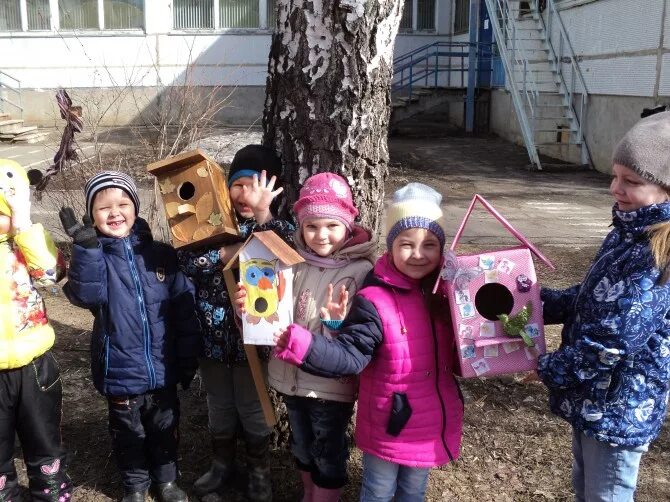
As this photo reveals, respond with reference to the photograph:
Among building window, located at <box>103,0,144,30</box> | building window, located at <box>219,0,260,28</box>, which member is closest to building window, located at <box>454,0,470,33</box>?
building window, located at <box>219,0,260,28</box>

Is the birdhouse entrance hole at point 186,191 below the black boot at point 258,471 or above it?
above

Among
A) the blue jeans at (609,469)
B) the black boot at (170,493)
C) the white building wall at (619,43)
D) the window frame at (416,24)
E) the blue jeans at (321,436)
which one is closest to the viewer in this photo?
the blue jeans at (609,469)

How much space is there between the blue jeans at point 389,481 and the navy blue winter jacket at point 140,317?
2.78 feet

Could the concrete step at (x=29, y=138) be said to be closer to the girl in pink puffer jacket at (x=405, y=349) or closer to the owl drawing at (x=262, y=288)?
the owl drawing at (x=262, y=288)

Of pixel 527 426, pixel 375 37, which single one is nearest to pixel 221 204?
pixel 375 37

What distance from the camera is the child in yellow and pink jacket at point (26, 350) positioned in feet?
8.75

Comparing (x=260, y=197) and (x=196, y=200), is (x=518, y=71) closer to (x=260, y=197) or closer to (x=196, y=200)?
(x=260, y=197)

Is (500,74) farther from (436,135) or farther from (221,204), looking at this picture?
(221,204)

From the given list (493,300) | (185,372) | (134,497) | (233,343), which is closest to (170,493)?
(134,497)

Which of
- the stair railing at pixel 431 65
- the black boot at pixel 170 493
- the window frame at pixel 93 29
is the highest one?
the window frame at pixel 93 29

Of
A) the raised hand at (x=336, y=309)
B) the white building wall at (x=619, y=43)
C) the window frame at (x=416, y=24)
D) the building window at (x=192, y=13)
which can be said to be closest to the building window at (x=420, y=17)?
the window frame at (x=416, y=24)

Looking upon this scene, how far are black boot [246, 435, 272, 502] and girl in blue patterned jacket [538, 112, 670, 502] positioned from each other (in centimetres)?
129

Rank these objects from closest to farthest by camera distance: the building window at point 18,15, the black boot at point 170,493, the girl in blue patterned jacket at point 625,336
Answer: the girl in blue patterned jacket at point 625,336
the black boot at point 170,493
the building window at point 18,15

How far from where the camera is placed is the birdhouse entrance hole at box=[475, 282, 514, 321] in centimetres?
240
